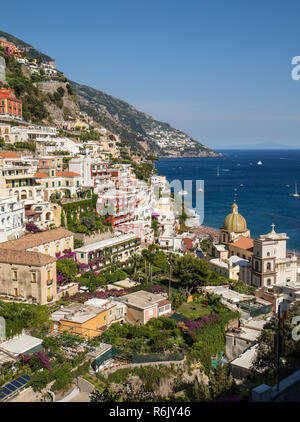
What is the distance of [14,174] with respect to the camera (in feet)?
102

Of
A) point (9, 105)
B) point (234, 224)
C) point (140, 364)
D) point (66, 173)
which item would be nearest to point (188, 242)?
point (234, 224)

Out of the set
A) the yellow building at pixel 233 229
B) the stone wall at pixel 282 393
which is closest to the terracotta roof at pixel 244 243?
the yellow building at pixel 233 229

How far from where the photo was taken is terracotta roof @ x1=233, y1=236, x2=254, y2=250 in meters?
37.9

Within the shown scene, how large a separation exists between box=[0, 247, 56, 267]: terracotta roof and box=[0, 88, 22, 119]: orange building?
2949 centimetres

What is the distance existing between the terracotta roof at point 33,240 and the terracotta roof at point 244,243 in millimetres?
16982

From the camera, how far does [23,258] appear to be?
22734 millimetres

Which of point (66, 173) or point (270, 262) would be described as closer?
point (270, 262)

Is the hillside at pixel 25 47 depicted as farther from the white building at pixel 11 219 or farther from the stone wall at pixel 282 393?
the stone wall at pixel 282 393

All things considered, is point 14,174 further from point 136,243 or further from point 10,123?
point 10,123

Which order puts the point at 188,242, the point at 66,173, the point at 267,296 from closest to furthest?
the point at 267,296 → the point at 66,173 → the point at 188,242

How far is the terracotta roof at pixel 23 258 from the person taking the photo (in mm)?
22453

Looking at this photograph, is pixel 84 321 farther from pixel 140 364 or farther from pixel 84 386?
pixel 84 386

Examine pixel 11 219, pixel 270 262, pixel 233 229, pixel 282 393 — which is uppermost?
pixel 11 219

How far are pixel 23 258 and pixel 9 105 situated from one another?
103ft
